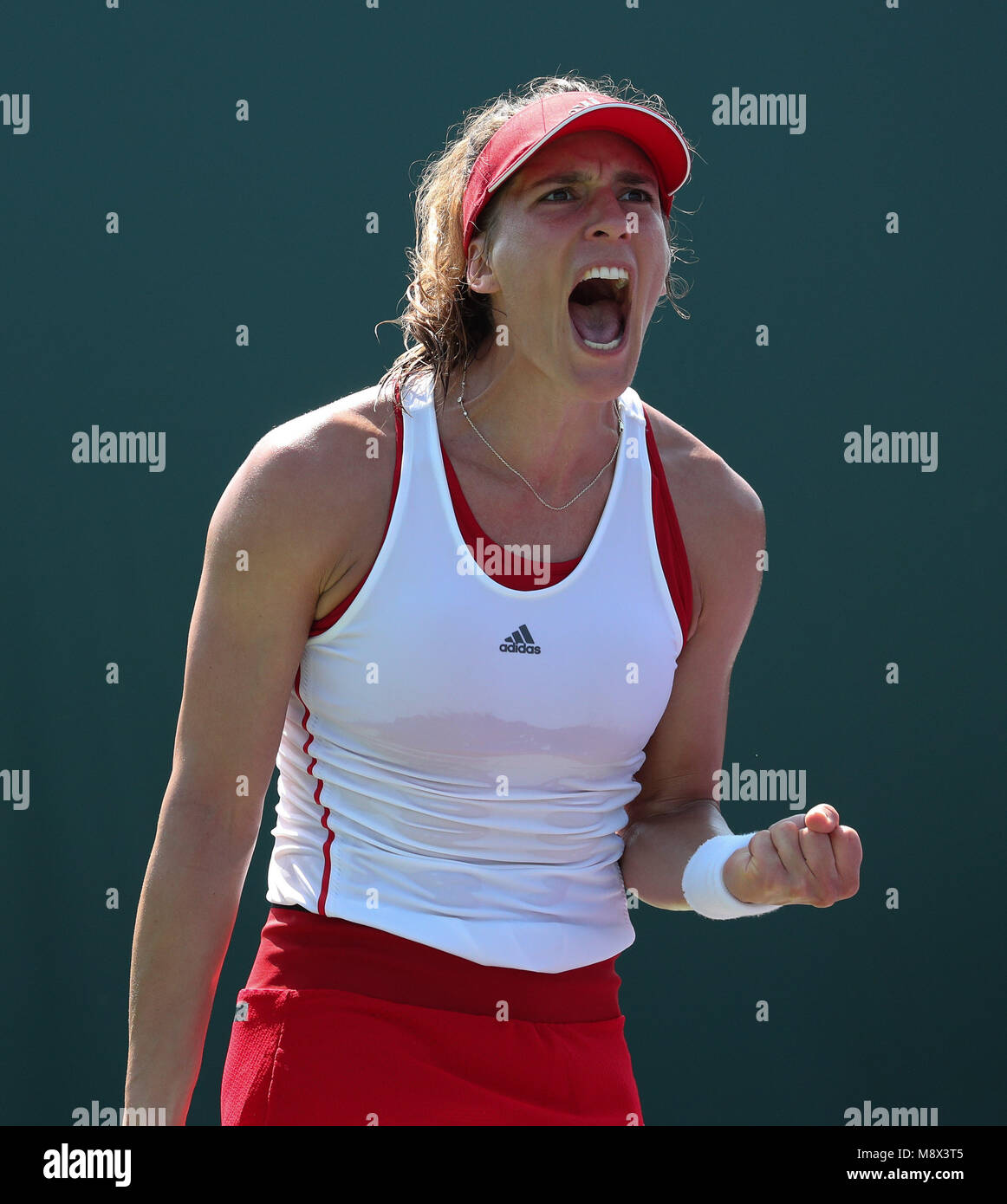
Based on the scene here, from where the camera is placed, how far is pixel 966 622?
10.5 feet

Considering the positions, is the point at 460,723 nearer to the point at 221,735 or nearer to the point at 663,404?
the point at 221,735

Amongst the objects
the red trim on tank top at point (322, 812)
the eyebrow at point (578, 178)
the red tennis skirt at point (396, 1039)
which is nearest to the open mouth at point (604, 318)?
the eyebrow at point (578, 178)

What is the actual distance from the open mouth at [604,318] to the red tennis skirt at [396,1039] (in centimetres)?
69

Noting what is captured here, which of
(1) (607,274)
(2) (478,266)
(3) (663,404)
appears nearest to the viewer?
(1) (607,274)

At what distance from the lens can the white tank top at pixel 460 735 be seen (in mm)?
1510

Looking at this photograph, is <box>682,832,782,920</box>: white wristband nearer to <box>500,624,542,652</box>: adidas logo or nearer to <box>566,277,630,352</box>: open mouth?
<box>500,624,542,652</box>: adidas logo

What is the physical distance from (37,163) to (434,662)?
195 cm

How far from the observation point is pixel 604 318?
5.47ft

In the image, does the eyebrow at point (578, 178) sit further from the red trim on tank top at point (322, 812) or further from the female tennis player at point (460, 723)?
the red trim on tank top at point (322, 812)

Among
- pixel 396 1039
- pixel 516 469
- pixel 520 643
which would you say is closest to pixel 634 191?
pixel 516 469

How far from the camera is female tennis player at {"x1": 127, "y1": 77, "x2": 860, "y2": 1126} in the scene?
4.91 ft

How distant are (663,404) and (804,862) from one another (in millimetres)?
1837

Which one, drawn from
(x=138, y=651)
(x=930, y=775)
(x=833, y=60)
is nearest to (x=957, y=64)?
→ (x=833, y=60)

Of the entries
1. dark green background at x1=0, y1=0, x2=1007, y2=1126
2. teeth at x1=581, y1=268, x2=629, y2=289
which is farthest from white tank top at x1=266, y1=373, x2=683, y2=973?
dark green background at x1=0, y1=0, x2=1007, y2=1126
